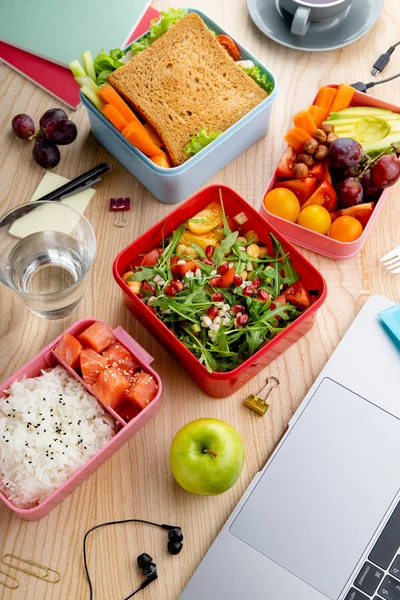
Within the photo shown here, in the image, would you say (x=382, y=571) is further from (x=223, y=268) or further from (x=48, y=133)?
(x=48, y=133)

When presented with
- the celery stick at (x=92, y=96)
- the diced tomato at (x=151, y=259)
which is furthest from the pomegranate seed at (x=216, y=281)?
the celery stick at (x=92, y=96)

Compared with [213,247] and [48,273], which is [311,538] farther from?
[48,273]

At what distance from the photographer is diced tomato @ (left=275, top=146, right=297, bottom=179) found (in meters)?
1.33

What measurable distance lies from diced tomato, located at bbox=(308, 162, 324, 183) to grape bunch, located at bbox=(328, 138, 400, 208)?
0.02 metres

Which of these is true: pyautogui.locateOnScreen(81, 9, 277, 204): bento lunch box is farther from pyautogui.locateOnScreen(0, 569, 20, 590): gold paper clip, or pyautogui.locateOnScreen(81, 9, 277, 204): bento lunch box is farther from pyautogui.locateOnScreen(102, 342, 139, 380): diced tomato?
pyautogui.locateOnScreen(0, 569, 20, 590): gold paper clip

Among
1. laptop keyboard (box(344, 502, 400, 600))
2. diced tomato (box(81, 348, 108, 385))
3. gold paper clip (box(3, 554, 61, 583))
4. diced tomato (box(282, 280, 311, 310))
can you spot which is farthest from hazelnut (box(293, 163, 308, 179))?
gold paper clip (box(3, 554, 61, 583))

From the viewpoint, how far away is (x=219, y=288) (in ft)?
4.07

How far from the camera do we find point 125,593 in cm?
111

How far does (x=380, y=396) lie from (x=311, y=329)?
0.60 ft

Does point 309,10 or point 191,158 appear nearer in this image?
point 191,158

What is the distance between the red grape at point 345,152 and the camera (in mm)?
1283

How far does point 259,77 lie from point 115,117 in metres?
0.32

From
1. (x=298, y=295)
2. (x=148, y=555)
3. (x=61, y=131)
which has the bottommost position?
(x=148, y=555)

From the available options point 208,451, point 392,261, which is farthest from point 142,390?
point 392,261
